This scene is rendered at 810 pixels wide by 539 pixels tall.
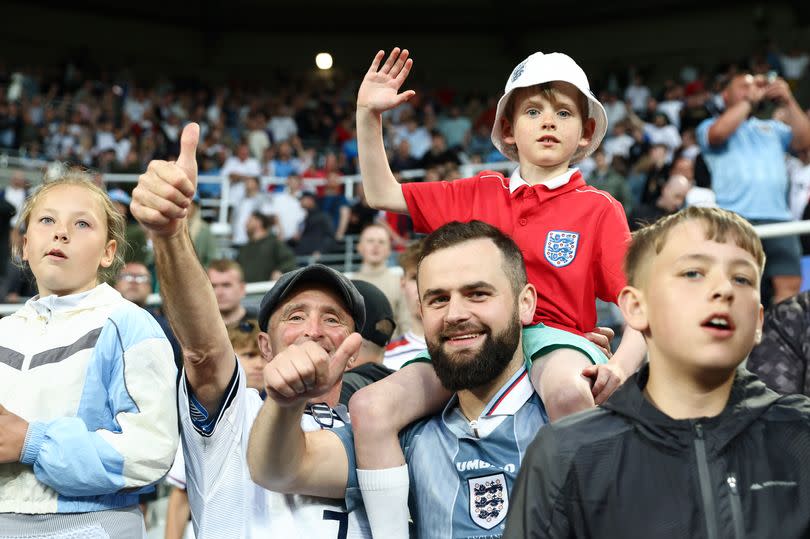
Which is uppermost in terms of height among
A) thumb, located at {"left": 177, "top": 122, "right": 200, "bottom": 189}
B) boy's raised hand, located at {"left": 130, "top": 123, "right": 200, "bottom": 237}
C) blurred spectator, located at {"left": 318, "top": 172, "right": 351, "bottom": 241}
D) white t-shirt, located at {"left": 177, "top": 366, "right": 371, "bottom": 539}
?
blurred spectator, located at {"left": 318, "top": 172, "right": 351, "bottom": 241}

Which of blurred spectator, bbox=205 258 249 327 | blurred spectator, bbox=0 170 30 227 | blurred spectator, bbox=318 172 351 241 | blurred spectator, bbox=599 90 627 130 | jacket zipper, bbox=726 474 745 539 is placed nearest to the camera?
jacket zipper, bbox=726 474 745 539

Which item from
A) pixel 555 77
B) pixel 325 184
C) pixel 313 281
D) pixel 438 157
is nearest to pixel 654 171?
pixel 438 157

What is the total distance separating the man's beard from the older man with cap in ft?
0.89

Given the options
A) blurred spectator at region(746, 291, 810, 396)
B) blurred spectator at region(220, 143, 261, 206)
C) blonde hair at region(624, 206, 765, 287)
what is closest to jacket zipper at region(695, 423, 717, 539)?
blonde hair at region(624, 206, 765, 287)

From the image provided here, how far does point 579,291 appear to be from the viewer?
3.10 m

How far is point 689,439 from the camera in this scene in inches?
81.0

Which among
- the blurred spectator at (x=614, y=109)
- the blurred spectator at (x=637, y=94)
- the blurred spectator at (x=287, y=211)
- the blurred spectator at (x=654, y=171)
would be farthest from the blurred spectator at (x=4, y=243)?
the blurred spectator at (x=637, y=94)

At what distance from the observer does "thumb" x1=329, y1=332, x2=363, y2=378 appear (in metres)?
2.38

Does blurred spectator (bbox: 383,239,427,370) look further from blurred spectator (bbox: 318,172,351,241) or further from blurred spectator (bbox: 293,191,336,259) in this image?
blurred spectator (bbox: 318,172,351,241)

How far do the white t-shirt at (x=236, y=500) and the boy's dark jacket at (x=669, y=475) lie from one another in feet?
3.06

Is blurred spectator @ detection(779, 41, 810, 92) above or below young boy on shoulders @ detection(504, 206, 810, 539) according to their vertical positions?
above

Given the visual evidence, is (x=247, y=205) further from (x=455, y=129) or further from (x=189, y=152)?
(x=189, y=152)

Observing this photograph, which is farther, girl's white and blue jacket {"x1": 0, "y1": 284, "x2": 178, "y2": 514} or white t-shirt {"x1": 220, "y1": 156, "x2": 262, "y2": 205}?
white t-shirt {"x1": 220, "y1": 156, "x2": 262, "y2": 205}

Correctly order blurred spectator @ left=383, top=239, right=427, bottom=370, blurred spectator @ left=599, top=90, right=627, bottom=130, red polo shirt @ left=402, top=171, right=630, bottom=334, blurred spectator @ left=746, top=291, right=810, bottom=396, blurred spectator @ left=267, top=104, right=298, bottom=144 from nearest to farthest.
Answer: red polo shirt @ left=402, top=171, right=630, bottom=334 < blurred spectator @ left=746, top=291, right=810, bottom=396 < blurred spectator @ left=383, top=239, right=427, bottom=370 < blurred spectator @ left=599, top=90, right=627, bottom=130 < blurred spectator @ left=267, top=104, right=298, bottom=144
